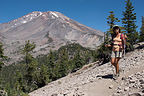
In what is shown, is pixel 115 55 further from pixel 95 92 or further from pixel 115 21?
pixel 115 21

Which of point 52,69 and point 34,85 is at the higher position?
point 52,69

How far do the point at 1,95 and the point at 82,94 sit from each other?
16133 mm

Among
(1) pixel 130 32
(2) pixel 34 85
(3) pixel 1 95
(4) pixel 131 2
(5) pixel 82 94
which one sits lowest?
(2) pixel 34 85

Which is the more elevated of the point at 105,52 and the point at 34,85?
the point at 105,52

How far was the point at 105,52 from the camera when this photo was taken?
3039 centimetres

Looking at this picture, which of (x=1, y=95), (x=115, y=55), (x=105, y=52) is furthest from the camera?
(x=105, y=52)

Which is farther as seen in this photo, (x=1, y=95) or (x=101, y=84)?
(x=1, y=95)

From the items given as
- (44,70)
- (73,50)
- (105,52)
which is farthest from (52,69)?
(73,50)

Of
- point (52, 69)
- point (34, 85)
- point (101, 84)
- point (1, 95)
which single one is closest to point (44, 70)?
point (34, 85)

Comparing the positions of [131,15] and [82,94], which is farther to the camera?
[131,15]

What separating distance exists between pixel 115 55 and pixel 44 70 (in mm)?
35313

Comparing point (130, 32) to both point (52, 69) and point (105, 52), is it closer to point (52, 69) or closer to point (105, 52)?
point (105, 52)

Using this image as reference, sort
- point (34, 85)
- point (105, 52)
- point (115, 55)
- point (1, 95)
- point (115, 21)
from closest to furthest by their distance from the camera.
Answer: point (115, 55)
point (1, 95)
point (115, 21)
point (105, 52)
point (34, 85)

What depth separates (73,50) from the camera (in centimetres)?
19875
